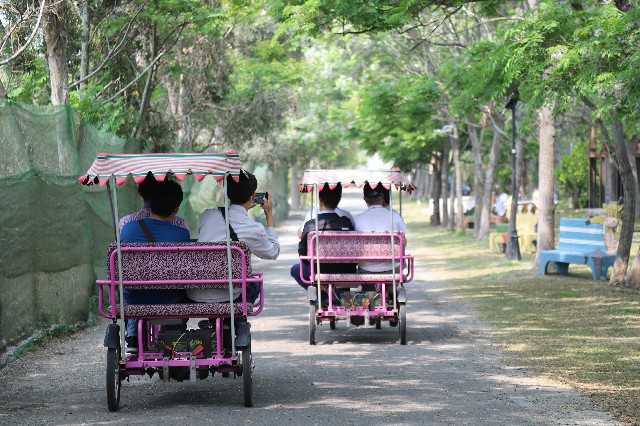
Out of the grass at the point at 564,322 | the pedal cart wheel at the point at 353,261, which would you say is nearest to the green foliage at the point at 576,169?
the grass at the point at 564,322

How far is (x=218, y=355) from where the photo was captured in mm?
8133

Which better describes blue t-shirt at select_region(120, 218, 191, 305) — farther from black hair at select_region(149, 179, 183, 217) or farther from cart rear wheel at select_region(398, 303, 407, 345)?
cart rear wheel at select_region(398, 303, 407, 345)

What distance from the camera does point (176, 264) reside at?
8062 millimetres

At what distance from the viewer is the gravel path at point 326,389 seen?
7738 mm

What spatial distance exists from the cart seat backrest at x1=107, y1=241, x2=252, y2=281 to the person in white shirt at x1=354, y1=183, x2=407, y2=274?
168 inches

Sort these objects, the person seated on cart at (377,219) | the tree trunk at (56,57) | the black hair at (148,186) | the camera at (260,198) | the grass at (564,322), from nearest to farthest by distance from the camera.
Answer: the black hair at (148,186) → the camera at (260,198) → the grass at (564,322) → the person seated on cart at (377,219) → the tree trunk at (56,57)

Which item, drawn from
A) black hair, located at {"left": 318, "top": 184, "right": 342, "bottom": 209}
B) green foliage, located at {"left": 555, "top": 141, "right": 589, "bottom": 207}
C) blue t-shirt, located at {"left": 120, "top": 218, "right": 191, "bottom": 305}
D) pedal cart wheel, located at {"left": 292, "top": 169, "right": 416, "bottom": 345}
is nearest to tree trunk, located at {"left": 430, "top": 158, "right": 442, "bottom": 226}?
green foliage, located at {"left": 555, "top": 141, "right": 589, "bottom": 207}

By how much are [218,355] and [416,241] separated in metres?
28.7

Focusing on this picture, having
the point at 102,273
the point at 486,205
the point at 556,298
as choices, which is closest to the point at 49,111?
the point at 102,273

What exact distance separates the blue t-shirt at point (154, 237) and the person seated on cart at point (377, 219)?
156 inches

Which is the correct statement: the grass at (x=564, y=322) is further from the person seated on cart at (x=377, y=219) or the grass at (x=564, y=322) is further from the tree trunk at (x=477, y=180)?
the tree trunk at (x=477, y=180)

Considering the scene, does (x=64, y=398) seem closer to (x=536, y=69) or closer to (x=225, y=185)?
(x=225, y=185)

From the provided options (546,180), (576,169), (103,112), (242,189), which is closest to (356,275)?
(242,189)

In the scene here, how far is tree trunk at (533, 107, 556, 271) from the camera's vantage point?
20.6 meters
